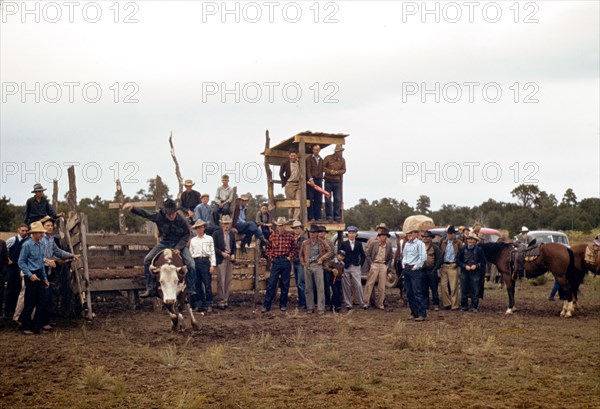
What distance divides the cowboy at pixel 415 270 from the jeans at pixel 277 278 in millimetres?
2810

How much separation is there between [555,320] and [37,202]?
10919 millimetres

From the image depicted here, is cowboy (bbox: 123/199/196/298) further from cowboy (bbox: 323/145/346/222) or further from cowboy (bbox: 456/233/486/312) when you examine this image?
cowboy (bbox: 456/233/486/312)

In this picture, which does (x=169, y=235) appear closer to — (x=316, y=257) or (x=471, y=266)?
(x=316, y=257)

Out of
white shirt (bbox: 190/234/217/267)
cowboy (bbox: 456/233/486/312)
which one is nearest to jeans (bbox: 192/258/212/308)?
white shirt (bbox: 190/234/217/267)

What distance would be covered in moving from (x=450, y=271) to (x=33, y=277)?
926 centimetres

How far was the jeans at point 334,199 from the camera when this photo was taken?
57.2 feet

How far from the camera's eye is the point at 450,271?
16.8 meters

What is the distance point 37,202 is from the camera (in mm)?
14344

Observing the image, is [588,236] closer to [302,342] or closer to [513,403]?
[302,342]

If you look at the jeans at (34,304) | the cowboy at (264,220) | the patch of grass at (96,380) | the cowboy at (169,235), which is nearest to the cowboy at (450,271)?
the cowboy at (264,220)

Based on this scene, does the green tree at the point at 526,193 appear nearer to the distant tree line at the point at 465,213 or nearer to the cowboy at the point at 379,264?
the distant tree line at the point at 465,213

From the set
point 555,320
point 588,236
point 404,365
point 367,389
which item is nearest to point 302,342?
point 404,365

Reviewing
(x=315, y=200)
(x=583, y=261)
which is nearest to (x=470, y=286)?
(x=583, y=261)

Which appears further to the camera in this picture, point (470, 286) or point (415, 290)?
point (470, 286)
